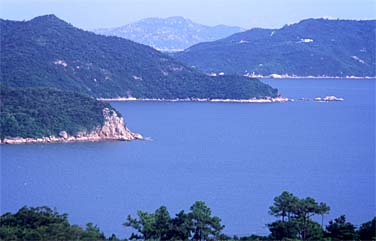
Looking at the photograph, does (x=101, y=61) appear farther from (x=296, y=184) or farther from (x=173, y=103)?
(x=296, y=184)

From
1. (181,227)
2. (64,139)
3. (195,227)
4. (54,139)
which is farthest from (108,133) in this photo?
(181,227)

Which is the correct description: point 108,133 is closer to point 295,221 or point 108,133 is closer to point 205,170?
point 205,170

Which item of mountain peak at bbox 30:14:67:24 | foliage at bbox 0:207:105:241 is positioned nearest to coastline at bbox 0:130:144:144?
foliage at bbox 0:207:105:241

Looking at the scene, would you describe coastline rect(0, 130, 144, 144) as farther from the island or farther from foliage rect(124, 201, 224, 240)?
foliage rect(124, 201, 224, 240)

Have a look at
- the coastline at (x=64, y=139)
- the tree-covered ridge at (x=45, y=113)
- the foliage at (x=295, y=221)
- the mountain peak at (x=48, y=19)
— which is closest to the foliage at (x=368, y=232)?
the foliage at (x=295, y=221)

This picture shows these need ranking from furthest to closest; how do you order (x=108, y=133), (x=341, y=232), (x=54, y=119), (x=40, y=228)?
(x=108, y=133) < (x=54, y=119) < (x=341, y=232) < (x=40, y=228)

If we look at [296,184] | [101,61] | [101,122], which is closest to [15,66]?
[101,61]

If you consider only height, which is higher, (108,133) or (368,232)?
(108,133)
